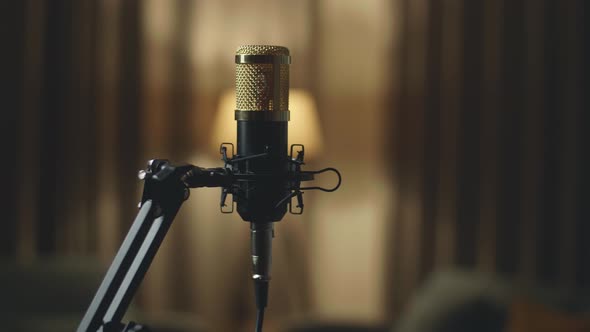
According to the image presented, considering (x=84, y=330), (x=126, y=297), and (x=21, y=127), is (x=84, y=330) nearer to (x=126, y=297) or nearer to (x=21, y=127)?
(x=126, y=297)

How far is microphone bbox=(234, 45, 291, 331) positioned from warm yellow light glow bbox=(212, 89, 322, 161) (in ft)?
7.84

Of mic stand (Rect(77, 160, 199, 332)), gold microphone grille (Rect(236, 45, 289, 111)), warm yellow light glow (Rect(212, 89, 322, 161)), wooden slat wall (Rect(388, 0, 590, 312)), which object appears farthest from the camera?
wooden slat wall (Rect(388, 0, 590, 312))

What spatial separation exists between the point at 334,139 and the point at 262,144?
293 cm

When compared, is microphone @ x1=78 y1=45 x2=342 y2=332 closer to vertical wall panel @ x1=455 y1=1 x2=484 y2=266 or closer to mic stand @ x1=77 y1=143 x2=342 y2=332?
mic stand @ x1=77 y1=143 x2=342 y2=332

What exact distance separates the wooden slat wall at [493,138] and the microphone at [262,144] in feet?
9.07

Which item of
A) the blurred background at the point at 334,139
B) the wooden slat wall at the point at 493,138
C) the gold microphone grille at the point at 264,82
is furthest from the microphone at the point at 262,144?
the wooden slat wall at the point at 493,138

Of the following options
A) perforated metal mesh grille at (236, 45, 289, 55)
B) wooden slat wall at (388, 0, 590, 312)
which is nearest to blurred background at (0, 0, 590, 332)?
Result: wooden slat wall at (388, 0, 590, 312)

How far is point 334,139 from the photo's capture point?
12.4 feet

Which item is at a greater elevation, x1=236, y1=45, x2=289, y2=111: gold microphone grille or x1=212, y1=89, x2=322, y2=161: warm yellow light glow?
x1=236, y1=45, x2=289, y2=111: gold microphone grille

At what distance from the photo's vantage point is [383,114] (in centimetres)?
374

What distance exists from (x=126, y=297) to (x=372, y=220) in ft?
10.0

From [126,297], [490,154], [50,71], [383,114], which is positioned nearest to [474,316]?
[490,154]

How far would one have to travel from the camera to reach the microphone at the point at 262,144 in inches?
33.0

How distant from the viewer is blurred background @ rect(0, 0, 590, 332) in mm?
3531
